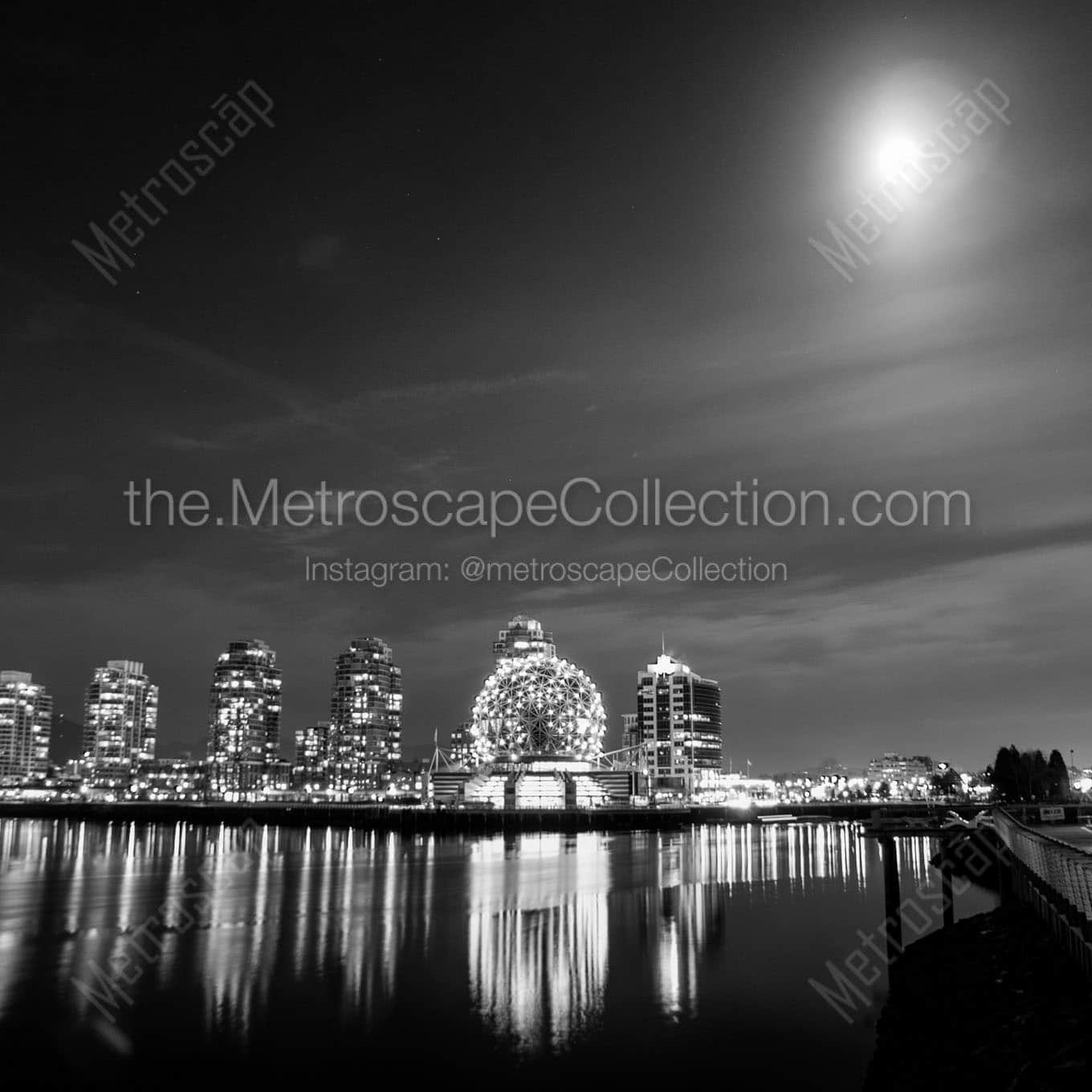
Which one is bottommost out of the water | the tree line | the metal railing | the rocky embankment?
the water

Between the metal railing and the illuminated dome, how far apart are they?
120126 mm

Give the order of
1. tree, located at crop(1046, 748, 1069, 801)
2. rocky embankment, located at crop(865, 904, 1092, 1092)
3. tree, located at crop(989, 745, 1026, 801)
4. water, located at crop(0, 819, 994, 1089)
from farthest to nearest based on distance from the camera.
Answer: tree, located at crop(1046, 748, 1069, 801) → tree, located at crop(989, 745, 1026, 801) → water, located at crop(0, 819, 994, 1089) → rocky embankment, located at crop(865, 904, 1092, 1092)

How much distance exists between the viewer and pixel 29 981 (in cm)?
3872

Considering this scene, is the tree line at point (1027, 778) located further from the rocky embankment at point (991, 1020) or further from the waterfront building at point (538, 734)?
the rocky embankment at point (991, 1020)

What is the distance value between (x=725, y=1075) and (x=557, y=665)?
134 meters

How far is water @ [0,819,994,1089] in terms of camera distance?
1143 inches

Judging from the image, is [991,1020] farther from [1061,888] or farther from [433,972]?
[433,972]

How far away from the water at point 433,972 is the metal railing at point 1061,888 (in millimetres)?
6441

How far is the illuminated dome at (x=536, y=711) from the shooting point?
160m

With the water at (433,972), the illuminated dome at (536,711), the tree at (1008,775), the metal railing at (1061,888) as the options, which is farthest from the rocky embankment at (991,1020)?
the tree at (1008,775)

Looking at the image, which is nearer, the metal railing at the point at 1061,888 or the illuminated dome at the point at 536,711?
the metal railing at the point at 1061,888

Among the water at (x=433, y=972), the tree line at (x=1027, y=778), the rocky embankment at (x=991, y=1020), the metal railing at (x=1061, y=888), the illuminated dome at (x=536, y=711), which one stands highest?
the illuminated dome at (x=536, y=711)

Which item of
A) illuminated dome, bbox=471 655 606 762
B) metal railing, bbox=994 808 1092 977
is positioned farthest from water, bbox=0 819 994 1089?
illuminated dome, bbox=471 655 606 762

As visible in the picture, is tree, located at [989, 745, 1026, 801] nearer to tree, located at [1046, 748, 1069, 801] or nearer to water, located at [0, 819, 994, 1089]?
tree, located at [1046, 748, 1069, 801]
